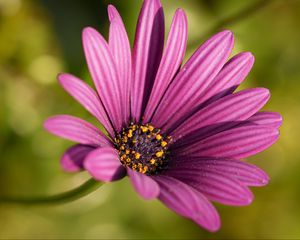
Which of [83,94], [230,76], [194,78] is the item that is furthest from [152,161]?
[83,94]

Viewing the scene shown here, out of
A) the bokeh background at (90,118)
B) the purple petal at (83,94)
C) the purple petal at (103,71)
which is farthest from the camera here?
the bokeh background at (90,118)

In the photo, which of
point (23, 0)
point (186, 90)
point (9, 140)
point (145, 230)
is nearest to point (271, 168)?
point (145, 230)

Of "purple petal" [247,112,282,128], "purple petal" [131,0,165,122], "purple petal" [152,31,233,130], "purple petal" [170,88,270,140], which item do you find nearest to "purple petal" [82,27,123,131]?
"purple petal" [131,0,165,122]

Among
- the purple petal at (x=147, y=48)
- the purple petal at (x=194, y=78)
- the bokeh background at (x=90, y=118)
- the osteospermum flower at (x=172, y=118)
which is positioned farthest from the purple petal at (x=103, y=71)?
the bokeh background at (x=90, y=118)

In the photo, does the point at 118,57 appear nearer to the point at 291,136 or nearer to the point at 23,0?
the point at 23,0

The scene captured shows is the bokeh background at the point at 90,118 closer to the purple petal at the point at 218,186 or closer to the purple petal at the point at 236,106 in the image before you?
the purple petal at the point at 236,106

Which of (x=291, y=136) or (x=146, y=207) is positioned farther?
(x=291, y=136)

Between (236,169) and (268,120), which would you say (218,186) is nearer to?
(236,169)
